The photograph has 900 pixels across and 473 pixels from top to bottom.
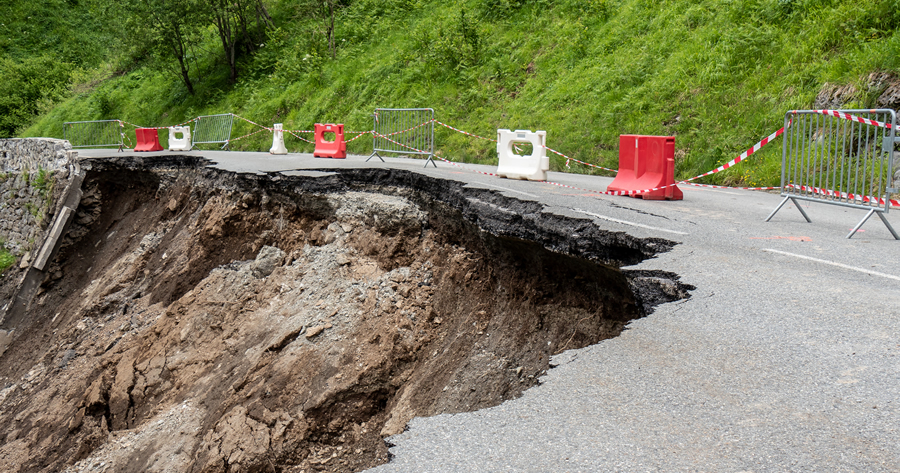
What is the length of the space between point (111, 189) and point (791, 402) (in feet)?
57.5

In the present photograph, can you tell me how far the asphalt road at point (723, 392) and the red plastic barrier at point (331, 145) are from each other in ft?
42.4

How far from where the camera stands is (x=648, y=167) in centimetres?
1052

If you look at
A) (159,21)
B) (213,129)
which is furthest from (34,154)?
(159,21)

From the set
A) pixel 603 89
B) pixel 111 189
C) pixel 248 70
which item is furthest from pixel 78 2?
pixel 603 89

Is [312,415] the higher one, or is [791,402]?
[791,402]

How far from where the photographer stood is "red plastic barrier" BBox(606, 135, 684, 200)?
1014 cm

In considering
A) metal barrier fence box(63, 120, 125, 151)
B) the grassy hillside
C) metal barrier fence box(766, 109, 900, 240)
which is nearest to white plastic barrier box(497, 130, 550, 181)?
the grassy hillside

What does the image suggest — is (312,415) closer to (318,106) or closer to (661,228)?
(661,228)

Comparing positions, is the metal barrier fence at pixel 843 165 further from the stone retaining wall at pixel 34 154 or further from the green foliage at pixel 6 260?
the green foliage at pixel 6 260

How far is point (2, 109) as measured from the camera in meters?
39.2

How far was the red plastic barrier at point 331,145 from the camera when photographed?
1748 centimetres

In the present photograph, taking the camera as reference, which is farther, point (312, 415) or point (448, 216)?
point (448, 216)

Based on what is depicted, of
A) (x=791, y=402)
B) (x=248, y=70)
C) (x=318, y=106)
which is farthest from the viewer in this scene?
(x=248, y=70)

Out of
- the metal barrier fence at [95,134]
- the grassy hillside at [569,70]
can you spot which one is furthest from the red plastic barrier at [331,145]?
the metal barrier fence at [95,134]
